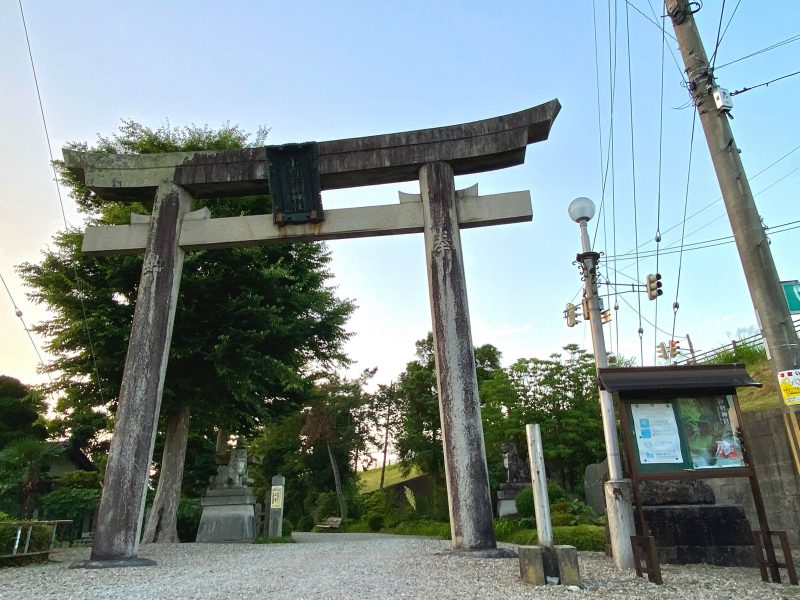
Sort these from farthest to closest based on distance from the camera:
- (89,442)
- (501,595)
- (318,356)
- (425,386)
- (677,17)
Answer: (425,386) → (89,442) → (318,356) → (677,17) → (501,595)

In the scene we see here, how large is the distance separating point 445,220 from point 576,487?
17.1 meters

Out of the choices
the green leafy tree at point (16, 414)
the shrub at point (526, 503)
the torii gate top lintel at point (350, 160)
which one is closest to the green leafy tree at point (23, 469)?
the green leafy tree at point (16, 414)

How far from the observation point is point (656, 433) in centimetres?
573

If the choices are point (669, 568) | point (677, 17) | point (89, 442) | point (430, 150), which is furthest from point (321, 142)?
point (89, 442)

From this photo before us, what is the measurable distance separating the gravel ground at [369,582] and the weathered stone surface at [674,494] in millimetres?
984

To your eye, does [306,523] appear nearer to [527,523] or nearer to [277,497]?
[277,497]

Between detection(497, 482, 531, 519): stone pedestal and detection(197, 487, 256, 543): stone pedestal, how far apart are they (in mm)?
7398

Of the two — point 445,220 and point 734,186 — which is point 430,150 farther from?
point 734,186

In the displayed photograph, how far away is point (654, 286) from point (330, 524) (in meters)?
23.3

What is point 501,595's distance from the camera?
4.21 meters

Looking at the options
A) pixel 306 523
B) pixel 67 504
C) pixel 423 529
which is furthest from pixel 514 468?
pixel 306 523

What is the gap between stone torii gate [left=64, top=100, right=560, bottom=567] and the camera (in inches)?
256

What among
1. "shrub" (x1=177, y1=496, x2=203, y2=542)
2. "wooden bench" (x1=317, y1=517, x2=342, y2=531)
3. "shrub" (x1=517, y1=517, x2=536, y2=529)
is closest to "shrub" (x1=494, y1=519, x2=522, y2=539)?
"shrub" (x1=517, y1=517, x2=536, y2=529)

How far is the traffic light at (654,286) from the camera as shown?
10.4 meters
